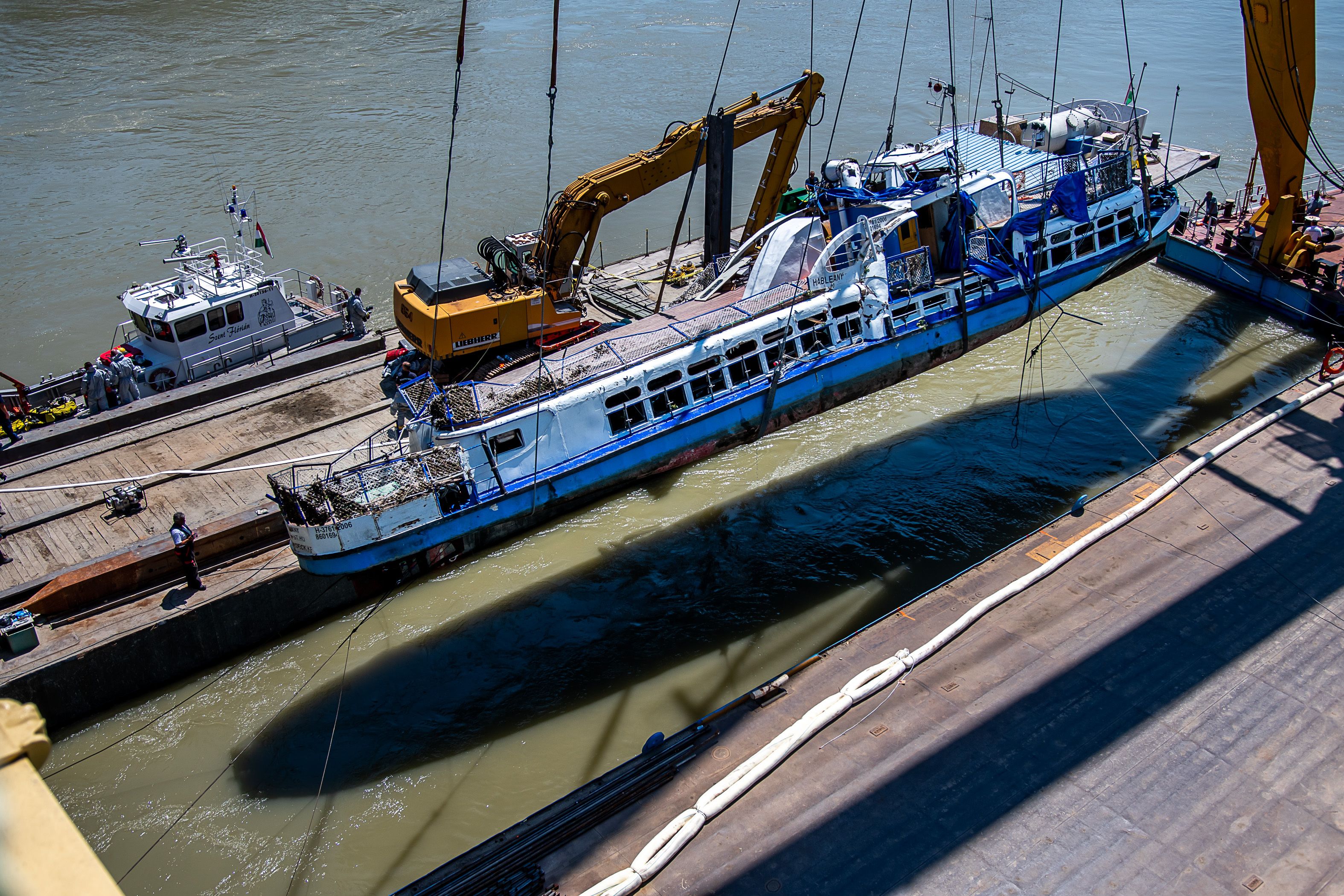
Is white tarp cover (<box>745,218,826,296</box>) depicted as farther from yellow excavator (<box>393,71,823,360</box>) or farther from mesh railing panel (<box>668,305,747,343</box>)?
yellow excavator (<box>393,71,823,360</box>)

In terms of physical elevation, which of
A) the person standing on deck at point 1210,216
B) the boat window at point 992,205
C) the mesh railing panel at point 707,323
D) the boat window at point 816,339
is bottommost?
the person standing on deck at point 1210,216

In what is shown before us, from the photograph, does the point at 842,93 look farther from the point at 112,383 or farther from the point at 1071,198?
the point at 112,383

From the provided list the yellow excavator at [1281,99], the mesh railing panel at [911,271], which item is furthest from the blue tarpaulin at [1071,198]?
the yellow excavator at [1281,99]

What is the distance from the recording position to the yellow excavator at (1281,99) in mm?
21078

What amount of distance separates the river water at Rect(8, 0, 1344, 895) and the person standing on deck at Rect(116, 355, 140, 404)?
6.67 m

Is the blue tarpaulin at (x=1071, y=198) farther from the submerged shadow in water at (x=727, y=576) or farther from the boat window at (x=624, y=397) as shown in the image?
the boat window at (x=624, y=397)

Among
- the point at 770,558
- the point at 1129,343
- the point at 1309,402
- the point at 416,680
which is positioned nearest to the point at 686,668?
the point at 770,558

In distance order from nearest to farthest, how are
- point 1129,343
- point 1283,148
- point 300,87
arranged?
point 1283,148, point 1129,343, point 300,87

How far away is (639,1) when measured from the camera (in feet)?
219

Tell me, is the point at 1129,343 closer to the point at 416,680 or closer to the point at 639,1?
the point at 416,680

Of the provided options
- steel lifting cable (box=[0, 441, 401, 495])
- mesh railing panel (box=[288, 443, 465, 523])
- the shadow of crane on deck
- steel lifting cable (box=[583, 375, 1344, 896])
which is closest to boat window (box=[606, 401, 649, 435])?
mesh railing panel (box=[288, 443, 465, 523])

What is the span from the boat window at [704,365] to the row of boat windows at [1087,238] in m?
7.91

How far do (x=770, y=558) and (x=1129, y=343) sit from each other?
1399 cm

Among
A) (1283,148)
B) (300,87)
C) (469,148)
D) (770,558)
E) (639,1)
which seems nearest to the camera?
(770,558)
